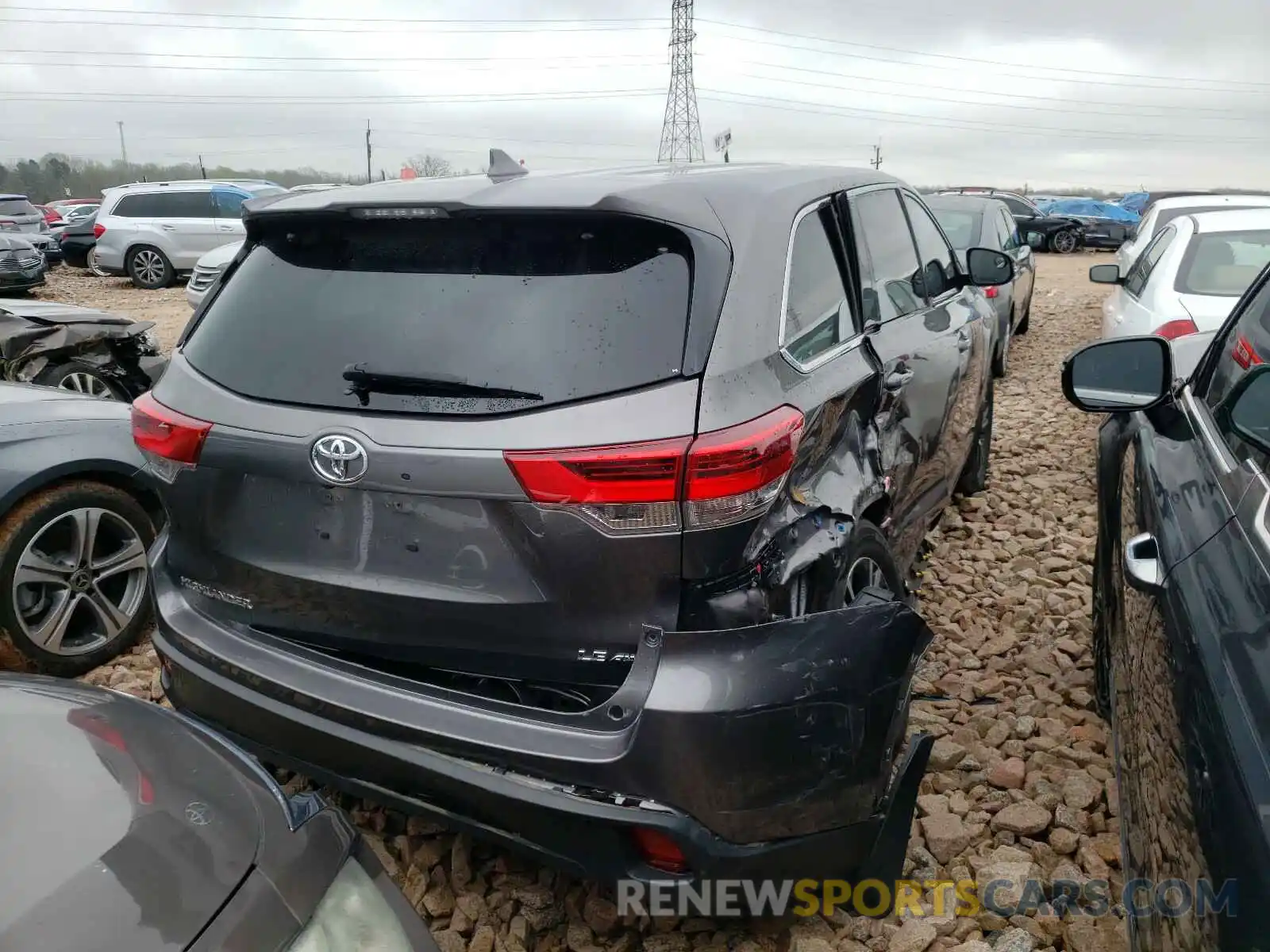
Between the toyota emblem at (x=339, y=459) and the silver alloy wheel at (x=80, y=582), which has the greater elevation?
the toyota emblem at (x=339, y=459)

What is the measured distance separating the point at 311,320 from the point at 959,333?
2642 mm

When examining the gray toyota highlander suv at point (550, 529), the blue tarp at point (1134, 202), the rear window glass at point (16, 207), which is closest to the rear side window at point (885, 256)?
the gray toyota highlander suv at point (550, 529)

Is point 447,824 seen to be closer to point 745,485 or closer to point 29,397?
point 745,485

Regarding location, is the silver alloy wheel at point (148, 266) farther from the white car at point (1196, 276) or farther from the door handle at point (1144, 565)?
the door handle at point (1144, 565)

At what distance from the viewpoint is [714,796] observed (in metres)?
1.82

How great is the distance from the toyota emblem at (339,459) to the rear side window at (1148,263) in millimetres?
5487

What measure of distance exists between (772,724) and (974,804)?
4.29 feet

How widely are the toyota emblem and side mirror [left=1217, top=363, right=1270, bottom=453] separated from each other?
1.68 meters

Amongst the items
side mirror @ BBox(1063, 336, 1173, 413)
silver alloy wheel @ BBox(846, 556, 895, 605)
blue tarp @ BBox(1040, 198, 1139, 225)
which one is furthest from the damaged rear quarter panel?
blue tarp @ BBox(1040, 198, 1139, 225)

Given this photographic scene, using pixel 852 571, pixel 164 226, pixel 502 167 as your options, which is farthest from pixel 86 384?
pixel 164 226

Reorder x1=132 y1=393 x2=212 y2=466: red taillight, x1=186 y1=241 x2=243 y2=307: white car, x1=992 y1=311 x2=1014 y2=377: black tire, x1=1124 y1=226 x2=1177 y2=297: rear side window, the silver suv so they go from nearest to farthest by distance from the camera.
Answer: x1=132 y1=393 x2=212 y2=466: red taillight → x1=1124 y1=226 x2=1177 y2=297: rear side window → x1=992 y1=311 x2=1014 y2=377: black tire → x1=186 y1=241 x2=243 y2=307: white car → the silver suv

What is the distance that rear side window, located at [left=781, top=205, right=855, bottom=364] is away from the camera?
2242mm

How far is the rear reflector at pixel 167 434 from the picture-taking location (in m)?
2.20

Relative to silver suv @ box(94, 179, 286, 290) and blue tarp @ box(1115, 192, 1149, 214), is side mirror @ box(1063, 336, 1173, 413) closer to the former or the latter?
silver suv @ box(94, 179, 286, 290)
